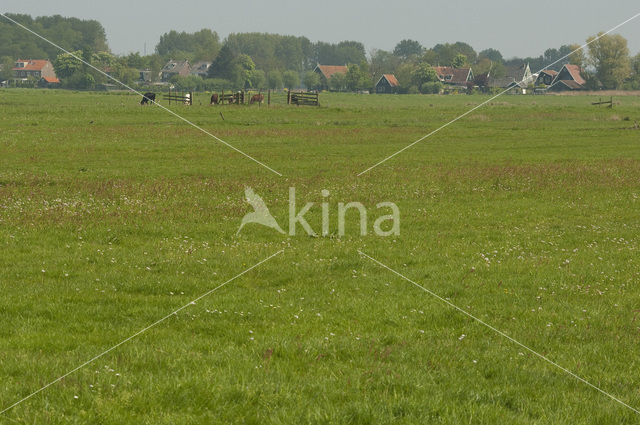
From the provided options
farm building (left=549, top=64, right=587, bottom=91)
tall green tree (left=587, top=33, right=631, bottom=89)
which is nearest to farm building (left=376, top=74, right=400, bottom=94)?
farm building (left=549, top=64, right=587, bottom=91)

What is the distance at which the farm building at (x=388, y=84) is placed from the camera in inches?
7633

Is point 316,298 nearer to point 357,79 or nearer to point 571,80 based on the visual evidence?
point 571,80

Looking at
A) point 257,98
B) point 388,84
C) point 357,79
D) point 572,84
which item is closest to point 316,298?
point 257,98

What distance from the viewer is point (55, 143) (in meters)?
36.4

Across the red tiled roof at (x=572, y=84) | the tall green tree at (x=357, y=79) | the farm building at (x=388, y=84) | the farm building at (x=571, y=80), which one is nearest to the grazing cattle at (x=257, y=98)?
the farm building at (x=571, y=80)

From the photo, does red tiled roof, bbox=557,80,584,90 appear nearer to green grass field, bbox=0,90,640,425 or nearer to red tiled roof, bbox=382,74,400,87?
red tiled roof, bbox=382,74,400,87

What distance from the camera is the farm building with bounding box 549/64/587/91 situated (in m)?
151

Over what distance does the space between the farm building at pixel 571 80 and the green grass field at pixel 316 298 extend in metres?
130

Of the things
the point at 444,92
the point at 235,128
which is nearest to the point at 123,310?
the point at 235,128

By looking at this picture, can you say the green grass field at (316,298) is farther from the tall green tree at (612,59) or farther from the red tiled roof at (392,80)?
the red tiled roof at (392,80)

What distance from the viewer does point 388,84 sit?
7692 inches

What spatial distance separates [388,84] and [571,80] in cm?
5448

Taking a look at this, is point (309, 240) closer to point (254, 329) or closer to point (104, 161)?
point (254, 329)

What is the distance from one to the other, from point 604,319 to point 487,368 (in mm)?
3214
